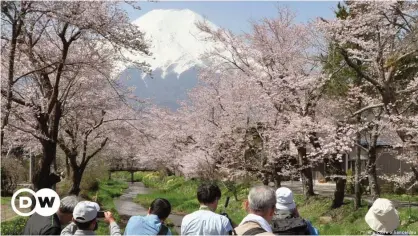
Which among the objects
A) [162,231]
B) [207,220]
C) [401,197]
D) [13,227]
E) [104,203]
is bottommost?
[104,203]

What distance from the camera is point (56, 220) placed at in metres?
3.84

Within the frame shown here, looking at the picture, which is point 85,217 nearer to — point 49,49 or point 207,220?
point 207,220

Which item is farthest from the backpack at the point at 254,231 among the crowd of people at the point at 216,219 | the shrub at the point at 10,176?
the shrub at the point at 10,176

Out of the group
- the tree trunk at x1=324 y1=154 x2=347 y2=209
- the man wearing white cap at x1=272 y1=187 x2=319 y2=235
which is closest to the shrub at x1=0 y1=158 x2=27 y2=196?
the tree trunk at x1=324 y1=154 x2=347 y2=209

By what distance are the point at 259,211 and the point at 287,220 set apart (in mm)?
574

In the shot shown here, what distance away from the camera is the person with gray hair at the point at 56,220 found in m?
3.71

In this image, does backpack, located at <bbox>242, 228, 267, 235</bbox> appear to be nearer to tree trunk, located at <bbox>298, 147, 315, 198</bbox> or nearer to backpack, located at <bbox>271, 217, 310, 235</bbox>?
backpack, located at <bbox>271, 217, 310, 235</bbox>

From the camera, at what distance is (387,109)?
34.2 feet

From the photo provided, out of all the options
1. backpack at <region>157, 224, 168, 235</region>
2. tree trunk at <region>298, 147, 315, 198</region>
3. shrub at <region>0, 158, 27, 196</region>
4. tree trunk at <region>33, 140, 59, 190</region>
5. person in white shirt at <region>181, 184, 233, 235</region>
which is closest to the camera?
person in white shirt at <region>181, 184, 233, 235</region>

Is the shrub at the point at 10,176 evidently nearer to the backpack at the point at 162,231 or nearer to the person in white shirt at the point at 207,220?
the backpack at the point at 162,231

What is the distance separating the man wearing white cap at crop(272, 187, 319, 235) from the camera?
3.48m

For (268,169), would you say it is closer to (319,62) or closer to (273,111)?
(273,111)

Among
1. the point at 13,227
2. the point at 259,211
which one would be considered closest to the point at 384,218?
the point at 259,211

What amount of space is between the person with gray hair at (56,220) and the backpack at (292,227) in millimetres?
1595
